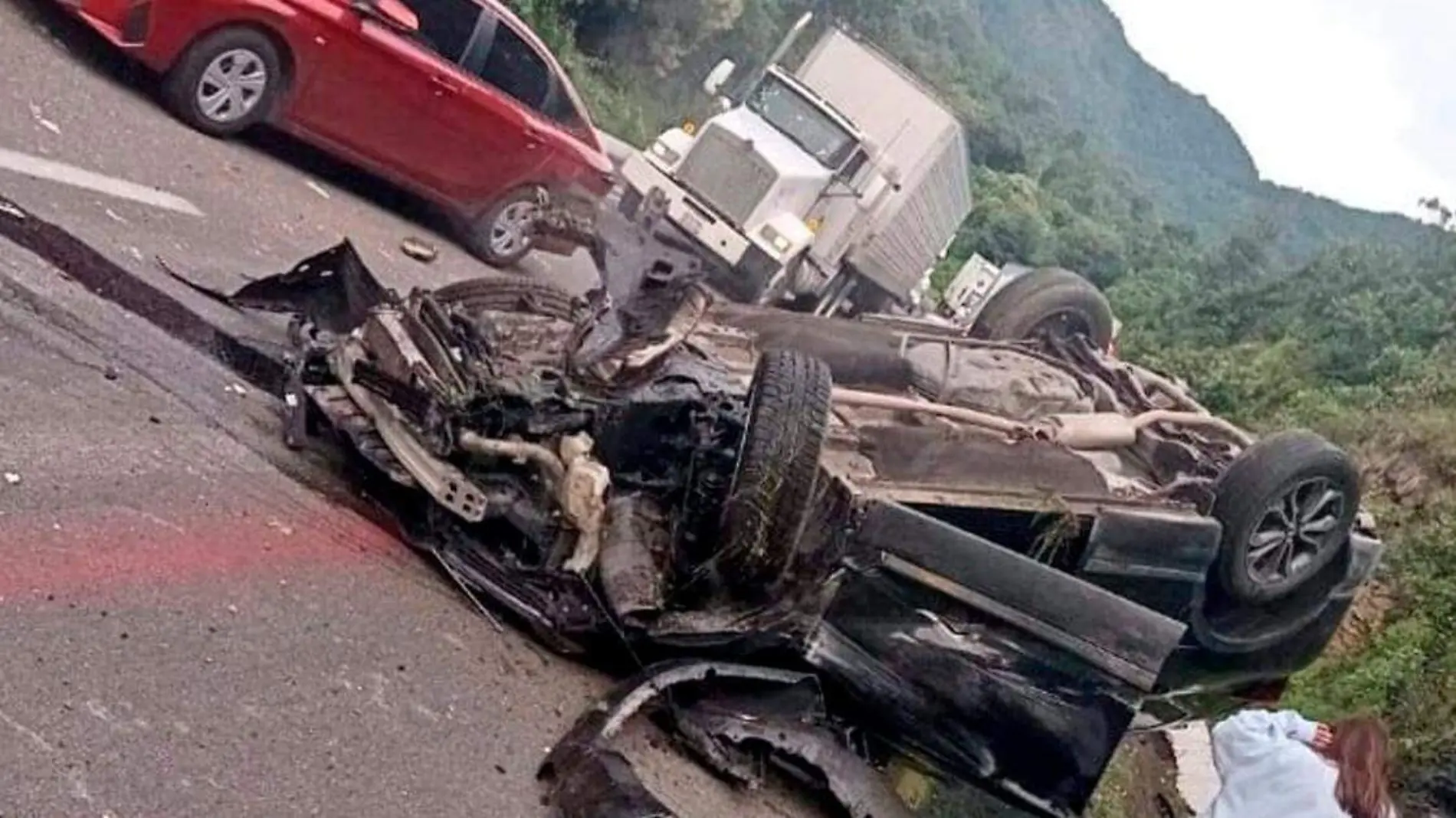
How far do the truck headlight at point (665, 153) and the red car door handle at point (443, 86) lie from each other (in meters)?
4.63

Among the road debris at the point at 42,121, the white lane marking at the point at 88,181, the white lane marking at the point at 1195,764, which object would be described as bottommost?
the road debris at the point at 42,121

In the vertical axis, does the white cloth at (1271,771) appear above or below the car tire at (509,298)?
above

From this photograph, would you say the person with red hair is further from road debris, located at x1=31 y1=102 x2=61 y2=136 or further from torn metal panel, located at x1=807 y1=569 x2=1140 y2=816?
road debris, located at x1=31 y1=102 x2=61 y2=136

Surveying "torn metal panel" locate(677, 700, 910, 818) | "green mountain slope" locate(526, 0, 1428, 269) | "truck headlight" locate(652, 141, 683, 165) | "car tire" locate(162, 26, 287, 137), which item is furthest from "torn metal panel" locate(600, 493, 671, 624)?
"green mountain slope" locate(526, 0, 1428, 269)

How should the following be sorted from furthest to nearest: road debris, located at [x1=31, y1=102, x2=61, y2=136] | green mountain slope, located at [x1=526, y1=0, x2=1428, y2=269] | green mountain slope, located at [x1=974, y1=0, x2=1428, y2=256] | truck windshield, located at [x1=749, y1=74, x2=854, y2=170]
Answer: green mountain slope, located at [x1=974, y1=0, x2=1428, y2=256] < green mountain slope, located at [x1=526, y1=0, x2=1428, y2=269] < truck windshield, located at [x1=749, y1=74, x2=854, y2=170] < road debris, located at [x1=31, y1=102, x2=61, y2=136]

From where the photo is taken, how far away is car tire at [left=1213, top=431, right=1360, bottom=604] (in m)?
6.76

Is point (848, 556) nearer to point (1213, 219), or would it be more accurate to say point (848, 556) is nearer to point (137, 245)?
point (137, 245)

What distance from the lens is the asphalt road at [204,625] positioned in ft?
13.0

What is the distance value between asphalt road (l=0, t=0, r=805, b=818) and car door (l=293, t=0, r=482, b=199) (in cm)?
276

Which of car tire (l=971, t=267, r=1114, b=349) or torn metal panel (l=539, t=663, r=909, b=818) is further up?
car tire (l=971, t=267, r=1114, b=349)

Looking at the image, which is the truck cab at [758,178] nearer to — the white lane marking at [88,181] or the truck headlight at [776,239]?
the truck headlight at [776,239]

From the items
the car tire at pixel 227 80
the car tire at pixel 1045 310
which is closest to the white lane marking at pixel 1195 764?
the car tire at pixel 1045 310

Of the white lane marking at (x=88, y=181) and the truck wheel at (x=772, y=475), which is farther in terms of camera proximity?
the white lane marking at (x=88, y=181)

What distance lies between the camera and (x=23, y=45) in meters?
9.35
